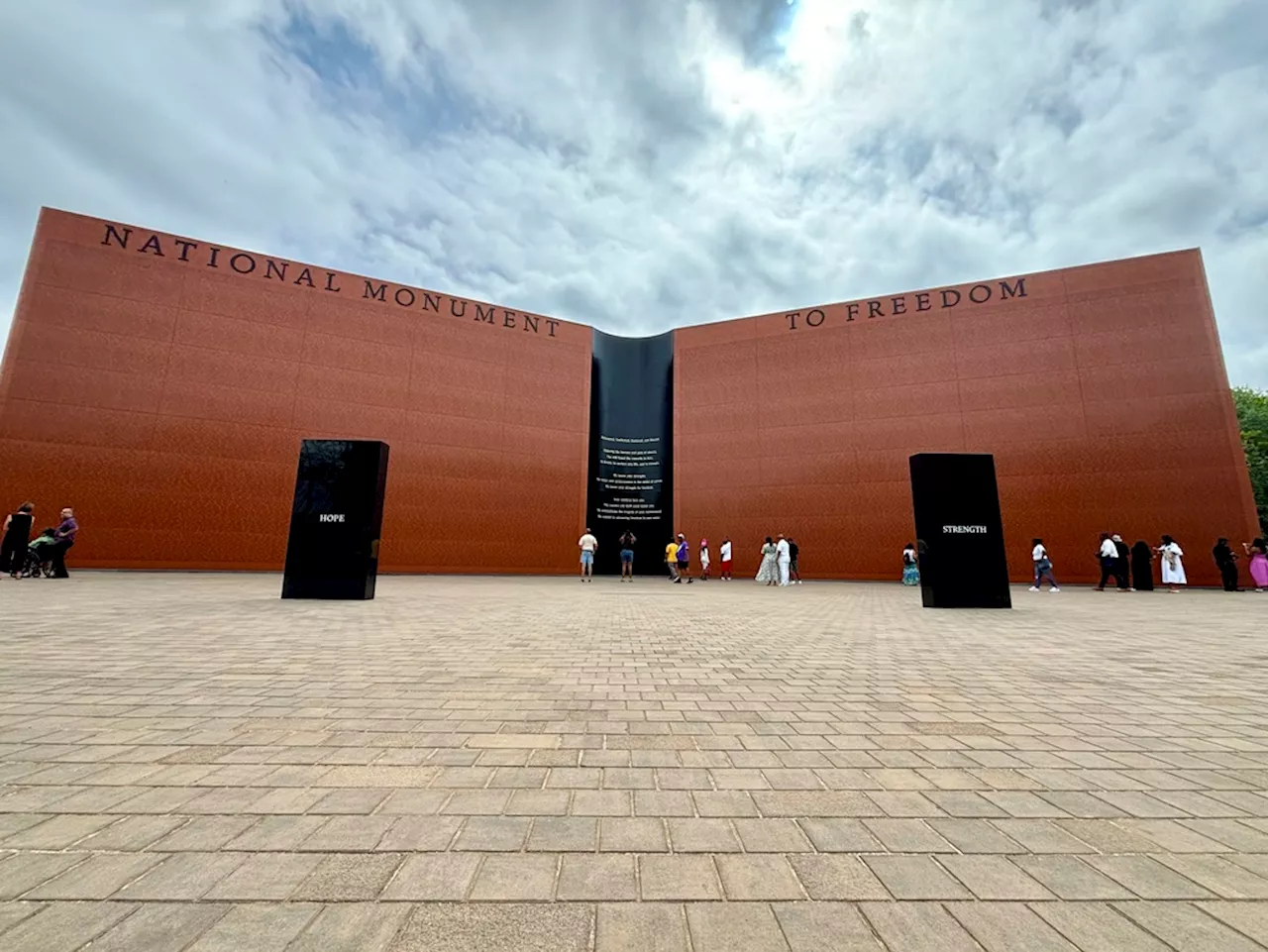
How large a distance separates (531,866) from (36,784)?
2335mm

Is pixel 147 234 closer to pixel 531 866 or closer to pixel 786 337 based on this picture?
pixel 786 337

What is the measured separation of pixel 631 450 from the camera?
23562 millimetres

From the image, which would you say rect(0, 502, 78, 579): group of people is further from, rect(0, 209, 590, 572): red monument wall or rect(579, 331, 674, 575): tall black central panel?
rect(579, 331, 674, 575): tall black central panel

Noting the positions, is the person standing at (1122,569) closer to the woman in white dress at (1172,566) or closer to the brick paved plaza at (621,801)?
the woman in white dress at (1172,566)

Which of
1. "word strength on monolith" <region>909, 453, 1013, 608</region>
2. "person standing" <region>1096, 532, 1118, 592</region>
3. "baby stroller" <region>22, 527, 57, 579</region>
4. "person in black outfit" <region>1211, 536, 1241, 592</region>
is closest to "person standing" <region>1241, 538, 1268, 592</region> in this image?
"person in black outfit" <region>1211, 536, 1241, 592</region>

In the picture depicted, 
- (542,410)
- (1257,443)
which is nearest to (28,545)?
(542,410)

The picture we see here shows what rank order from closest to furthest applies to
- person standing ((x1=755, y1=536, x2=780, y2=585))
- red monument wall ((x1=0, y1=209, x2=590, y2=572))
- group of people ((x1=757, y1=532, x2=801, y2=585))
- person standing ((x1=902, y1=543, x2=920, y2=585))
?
red monument wall ((x1=0, y1=209, x2=590, y2=572)) → person standing ((x1=902, y1=543, x2=920, y2=585)) → group of people ((x1=757, y1=532, x2=801, y2=585)) → person standing ((x1=755, y1=536, x2=780, y2=585))

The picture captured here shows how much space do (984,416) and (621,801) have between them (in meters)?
20.8

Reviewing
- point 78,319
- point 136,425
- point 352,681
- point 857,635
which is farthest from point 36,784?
point 78,319

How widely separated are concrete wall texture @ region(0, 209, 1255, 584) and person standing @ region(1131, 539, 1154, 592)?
1372 millimetres

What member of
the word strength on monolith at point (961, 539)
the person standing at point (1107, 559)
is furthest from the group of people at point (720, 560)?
the person standing at point (1107, 559)

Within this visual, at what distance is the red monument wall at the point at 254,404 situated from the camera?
16.3 m

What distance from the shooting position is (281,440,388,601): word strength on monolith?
10.3 m

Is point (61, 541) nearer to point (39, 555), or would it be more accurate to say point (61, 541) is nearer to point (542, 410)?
point (39, 555)
